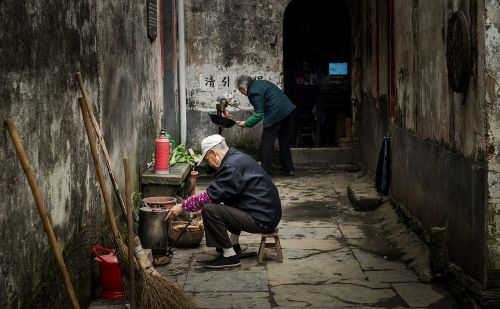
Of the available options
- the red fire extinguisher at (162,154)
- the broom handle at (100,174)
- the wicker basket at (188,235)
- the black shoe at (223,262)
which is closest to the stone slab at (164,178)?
the red fire extinguisher at (162,154)

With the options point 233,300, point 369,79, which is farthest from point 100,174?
point 369,79

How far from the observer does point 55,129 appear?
525 centimetres

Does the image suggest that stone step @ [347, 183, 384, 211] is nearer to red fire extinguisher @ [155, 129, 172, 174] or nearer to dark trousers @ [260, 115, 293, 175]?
dark trousers @ [260, 115, 293, 175]

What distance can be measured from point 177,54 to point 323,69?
6.25m

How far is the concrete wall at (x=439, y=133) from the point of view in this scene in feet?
18.9

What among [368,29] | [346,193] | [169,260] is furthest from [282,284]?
[368,29]

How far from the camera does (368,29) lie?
44.2 feet

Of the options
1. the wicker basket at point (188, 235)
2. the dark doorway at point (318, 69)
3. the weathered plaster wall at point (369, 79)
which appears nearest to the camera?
the wicker basket at point (188, 235)

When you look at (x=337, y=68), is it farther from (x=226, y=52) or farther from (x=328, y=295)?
(x=328, y=295)

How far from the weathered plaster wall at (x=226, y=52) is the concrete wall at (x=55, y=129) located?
6.52 m

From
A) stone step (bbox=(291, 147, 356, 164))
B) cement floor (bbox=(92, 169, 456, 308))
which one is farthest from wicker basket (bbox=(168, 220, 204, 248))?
stone step (bbox=(291, 147, 356, 164))

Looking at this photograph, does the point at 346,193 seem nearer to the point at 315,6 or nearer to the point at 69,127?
the point at 69,127

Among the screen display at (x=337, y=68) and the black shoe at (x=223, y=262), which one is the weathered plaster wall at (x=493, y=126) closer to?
the black shoe at (x=223, y=262)

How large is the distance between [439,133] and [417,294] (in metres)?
1.81
